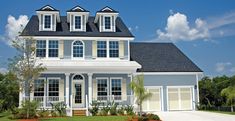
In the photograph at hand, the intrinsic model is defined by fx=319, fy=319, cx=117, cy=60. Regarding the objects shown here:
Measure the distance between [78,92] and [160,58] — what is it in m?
10.1

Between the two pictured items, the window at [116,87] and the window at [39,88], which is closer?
the window at [39,88]

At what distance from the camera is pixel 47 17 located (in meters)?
30.6

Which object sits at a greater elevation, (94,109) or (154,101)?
(154,101)

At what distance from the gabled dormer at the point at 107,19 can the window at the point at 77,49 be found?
8.89ft

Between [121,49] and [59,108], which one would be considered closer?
[59,108]

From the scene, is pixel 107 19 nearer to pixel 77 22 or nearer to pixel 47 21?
pixel 77 22

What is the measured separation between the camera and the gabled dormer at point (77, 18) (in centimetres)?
3097

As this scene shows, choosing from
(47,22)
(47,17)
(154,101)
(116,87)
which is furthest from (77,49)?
(154,101)

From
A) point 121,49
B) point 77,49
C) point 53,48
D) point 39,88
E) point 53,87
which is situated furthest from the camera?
point 121,49

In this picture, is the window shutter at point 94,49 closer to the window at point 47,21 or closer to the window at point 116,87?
the window at point 116,87

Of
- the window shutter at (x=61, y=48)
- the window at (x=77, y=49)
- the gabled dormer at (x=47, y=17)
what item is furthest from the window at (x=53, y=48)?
the window at (x=77, y=49)

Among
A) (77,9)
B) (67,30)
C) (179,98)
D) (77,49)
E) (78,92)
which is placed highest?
(77,9)

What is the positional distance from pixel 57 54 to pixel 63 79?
2495mm

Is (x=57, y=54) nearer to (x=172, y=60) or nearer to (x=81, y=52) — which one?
(x=81, y=52)
